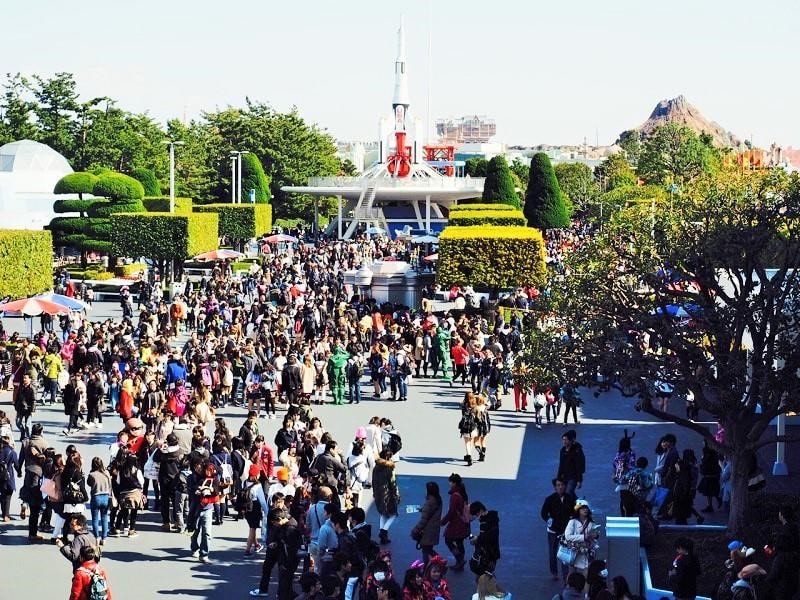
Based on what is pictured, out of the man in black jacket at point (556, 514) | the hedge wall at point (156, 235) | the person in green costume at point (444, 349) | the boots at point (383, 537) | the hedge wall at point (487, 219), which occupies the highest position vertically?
the hedge wall at point (487, 219)

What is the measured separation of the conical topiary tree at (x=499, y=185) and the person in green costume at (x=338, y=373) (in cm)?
5692

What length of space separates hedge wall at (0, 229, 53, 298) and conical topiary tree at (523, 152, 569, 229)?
137 feet

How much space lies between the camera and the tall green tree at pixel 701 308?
52.7 ft

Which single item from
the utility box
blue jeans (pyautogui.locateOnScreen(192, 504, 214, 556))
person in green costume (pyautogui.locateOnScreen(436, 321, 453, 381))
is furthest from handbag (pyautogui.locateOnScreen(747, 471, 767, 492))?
person in green costume (pyautogui.locateOnScreen(436, 321, 453, 381))

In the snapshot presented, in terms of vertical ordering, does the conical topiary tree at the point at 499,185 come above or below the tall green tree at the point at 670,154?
below

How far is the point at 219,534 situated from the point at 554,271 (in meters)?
5.42

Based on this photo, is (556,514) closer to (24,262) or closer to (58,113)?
(24,262)

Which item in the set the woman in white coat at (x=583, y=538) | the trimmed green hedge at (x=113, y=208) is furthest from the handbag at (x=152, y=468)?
the trimmed green hedge at (x=113, y=208)

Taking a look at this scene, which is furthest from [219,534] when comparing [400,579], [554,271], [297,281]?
[297,281]

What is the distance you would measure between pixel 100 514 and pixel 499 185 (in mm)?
69082

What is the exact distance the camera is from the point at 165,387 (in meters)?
25.3

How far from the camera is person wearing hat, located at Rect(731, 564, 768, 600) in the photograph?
1258cm

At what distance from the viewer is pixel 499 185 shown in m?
84.7

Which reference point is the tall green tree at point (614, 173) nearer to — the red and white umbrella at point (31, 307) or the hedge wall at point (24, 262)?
the hedge wall at point (24, 262)
